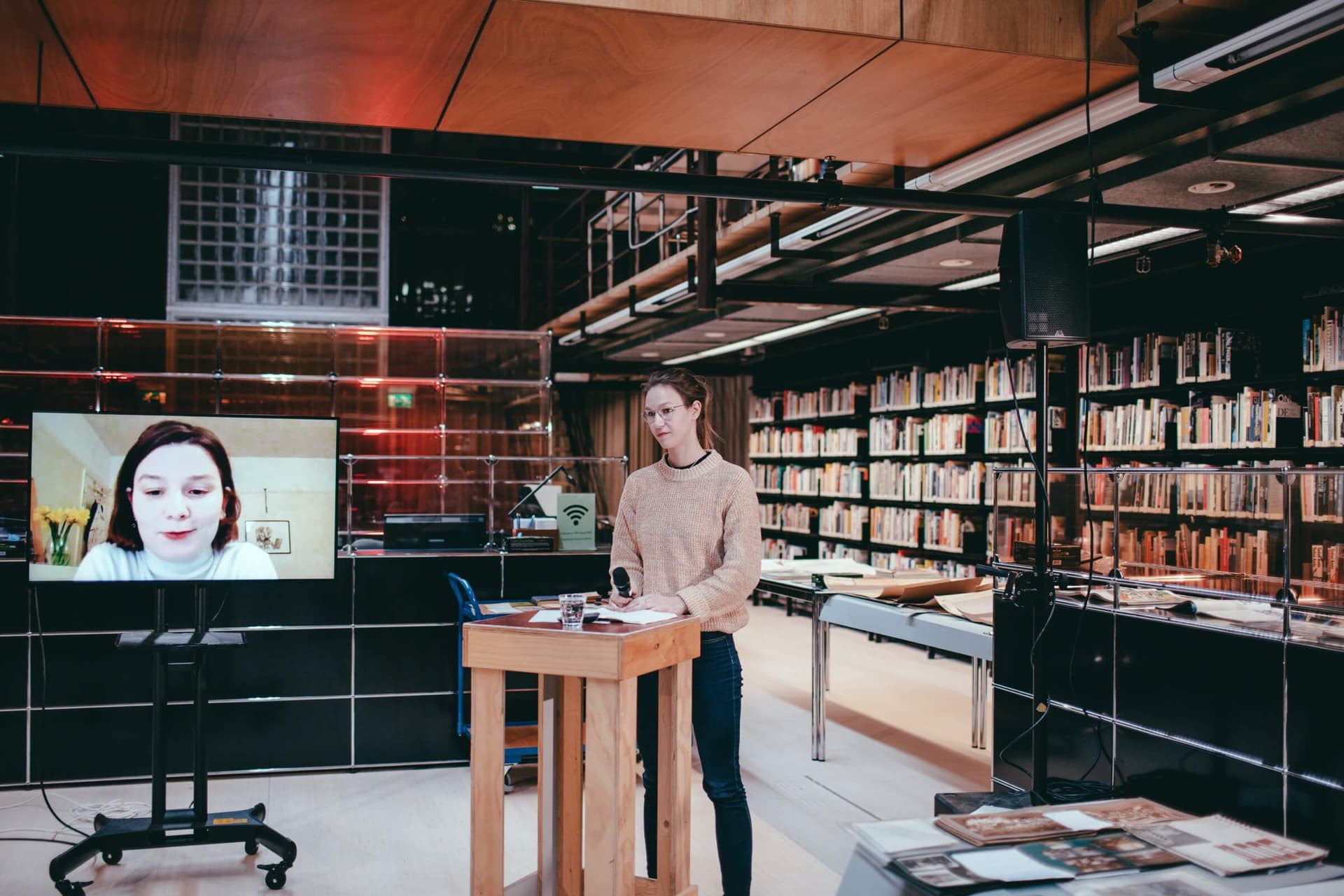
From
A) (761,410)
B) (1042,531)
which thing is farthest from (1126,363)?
(761,410)

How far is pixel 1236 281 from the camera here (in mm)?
5551

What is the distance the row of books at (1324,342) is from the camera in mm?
4855

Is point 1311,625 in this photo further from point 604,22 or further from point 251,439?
point 251,439

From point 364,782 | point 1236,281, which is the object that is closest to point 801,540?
point 1236,281

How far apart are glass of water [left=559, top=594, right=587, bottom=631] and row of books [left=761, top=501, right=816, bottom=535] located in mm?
7814

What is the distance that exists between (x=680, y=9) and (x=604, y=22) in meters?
0.18

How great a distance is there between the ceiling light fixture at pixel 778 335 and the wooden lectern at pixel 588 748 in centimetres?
423

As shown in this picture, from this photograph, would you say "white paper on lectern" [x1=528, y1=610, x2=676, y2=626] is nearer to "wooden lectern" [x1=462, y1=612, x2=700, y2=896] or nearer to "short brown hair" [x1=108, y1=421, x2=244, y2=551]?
"wooden lectern" [x1=462, y1=612, x2=700, y2=896]

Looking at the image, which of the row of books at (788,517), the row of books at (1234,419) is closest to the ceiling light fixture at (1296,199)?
the row of books at (1234,419)

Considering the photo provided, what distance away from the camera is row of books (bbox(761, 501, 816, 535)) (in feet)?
33.5

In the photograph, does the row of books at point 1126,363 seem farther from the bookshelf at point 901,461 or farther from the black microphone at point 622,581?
the black microphone at point 622,581

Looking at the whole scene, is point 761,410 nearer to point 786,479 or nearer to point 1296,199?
point 786,479

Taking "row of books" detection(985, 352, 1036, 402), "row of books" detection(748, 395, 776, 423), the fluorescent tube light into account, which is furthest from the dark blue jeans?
"row of books" detection(748, 395, 776, 423)

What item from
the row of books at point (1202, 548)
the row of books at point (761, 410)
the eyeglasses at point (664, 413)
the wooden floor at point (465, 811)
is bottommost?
the wooden floor at point (465, 811)
